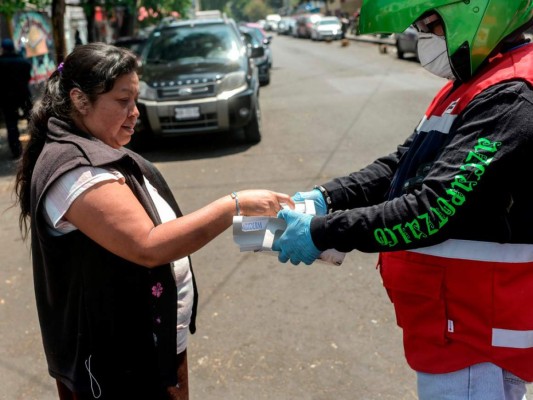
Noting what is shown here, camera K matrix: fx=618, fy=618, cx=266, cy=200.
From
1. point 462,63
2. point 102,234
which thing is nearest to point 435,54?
point 462,63

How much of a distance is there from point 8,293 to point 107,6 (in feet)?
34.8

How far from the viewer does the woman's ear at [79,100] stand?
1.91 meters

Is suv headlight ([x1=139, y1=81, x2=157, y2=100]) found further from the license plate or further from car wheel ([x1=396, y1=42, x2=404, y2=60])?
car wheel ([x1=396, y1=42, x2=404, y2=60])

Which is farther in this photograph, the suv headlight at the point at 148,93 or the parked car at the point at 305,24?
the parked car at the point at 305,24

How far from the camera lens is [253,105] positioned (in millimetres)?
8961

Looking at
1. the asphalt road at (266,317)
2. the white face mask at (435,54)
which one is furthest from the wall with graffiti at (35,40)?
the white face mask at (435,54)

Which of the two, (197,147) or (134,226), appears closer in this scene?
(134,226)

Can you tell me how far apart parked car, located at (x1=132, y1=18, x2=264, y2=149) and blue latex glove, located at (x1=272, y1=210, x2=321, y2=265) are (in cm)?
694

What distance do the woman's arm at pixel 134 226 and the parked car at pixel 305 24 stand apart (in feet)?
132

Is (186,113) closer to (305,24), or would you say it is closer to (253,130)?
(253,130)

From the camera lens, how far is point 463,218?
1.66m

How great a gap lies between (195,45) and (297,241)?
8.48 m

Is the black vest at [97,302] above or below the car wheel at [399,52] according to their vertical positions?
above

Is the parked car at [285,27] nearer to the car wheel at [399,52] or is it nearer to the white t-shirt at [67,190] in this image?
the car wheel at [399,52]
